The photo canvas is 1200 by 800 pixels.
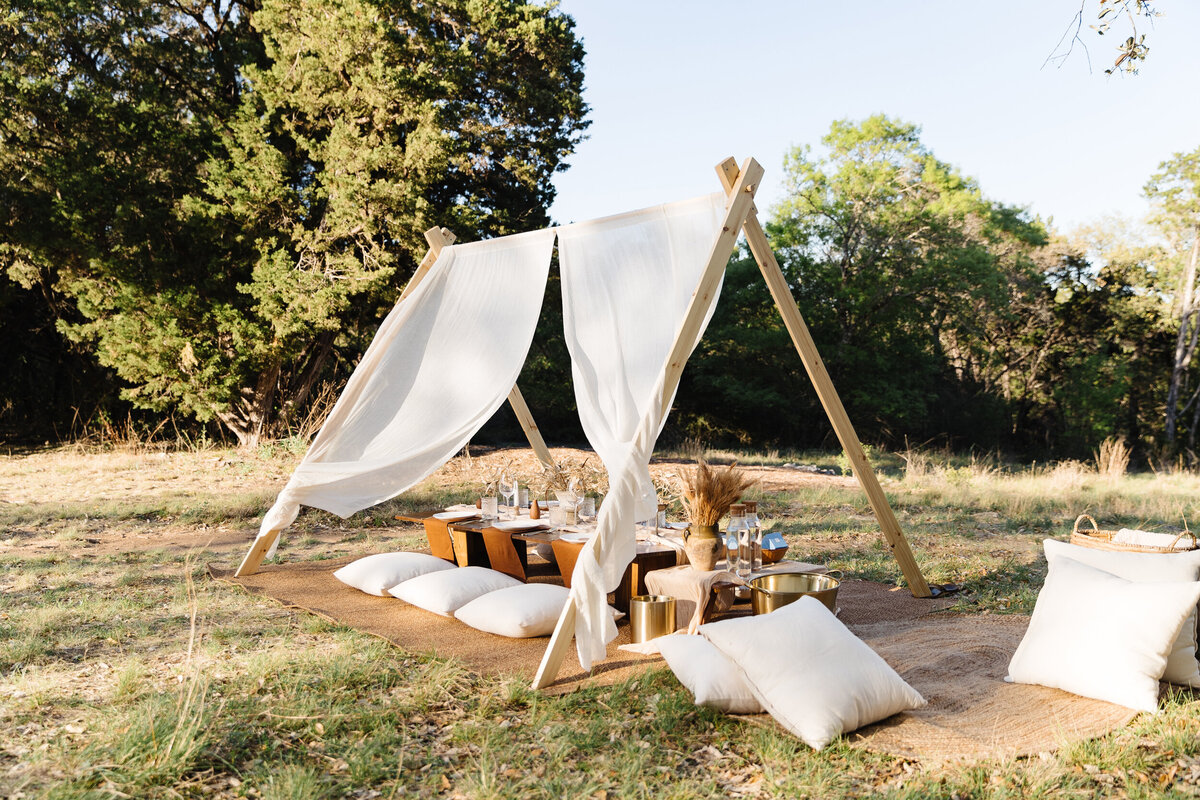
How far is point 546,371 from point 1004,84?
27.5 ft

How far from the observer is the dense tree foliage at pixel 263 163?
8922mm

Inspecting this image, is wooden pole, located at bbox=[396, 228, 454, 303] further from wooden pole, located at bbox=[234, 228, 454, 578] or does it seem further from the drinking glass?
the drinking glass

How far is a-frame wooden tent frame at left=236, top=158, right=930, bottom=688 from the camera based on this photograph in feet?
10.2

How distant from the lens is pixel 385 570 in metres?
4.38

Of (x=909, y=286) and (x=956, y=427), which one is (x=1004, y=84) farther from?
(x=956, y=427)

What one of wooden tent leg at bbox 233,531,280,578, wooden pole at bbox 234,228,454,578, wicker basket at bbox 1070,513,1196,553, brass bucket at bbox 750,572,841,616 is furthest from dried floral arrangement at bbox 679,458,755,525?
wooden tent leg at bbox 233,531,280,578

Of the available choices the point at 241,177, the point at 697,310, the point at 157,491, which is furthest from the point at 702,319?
the point at 241,177

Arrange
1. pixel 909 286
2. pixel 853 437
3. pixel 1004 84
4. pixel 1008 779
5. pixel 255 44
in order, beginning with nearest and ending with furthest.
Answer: pixel 1008 779 < pixel 853 437 < pixel 1004 84 < pixel 255 44 < pixel 909 286

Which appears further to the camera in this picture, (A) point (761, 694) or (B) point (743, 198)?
(B) point (743, 198)

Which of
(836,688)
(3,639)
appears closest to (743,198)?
(836,688)

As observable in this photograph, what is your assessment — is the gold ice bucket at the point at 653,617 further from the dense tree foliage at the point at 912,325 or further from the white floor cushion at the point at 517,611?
the dense tree foliage at the point at 912,325

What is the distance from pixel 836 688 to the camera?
8.67ft

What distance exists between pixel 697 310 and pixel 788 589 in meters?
1.37

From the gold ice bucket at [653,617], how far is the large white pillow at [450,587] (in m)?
0.79
